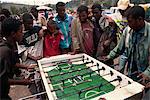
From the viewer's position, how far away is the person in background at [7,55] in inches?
97.9

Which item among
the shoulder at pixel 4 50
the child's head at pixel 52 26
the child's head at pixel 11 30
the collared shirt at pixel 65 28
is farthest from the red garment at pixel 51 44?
the shoulder at pixel 4 50

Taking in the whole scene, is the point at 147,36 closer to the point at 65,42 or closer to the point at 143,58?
the point at 143,58

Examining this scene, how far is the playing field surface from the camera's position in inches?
115

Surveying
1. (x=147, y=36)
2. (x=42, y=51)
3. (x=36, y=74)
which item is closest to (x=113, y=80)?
(x=147, y=36)

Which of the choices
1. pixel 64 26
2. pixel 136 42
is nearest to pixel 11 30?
pixel 136 42

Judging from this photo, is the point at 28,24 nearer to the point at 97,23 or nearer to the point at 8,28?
the point at 97,23

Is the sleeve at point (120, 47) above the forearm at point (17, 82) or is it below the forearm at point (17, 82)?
above

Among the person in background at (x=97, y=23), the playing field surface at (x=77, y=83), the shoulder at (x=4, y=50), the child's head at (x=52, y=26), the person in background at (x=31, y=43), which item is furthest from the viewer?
the person in background at (x=97, y=23)

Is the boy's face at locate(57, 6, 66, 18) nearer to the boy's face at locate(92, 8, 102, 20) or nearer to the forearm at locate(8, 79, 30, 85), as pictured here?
the boy's face at locate(92, 8, 102, 20)

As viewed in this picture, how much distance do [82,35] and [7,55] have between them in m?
2.42

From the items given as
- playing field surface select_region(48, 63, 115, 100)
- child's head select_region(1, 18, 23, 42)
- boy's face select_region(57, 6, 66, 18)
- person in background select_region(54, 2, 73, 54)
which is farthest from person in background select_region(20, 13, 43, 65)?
child's head select_region(1, 18, 23, 42)

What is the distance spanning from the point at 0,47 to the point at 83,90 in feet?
3.74

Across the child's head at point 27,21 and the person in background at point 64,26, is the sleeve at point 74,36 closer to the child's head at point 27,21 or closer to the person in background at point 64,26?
the person in background at point 64,26

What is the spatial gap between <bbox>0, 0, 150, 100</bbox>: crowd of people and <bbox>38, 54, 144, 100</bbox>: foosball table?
206mm
